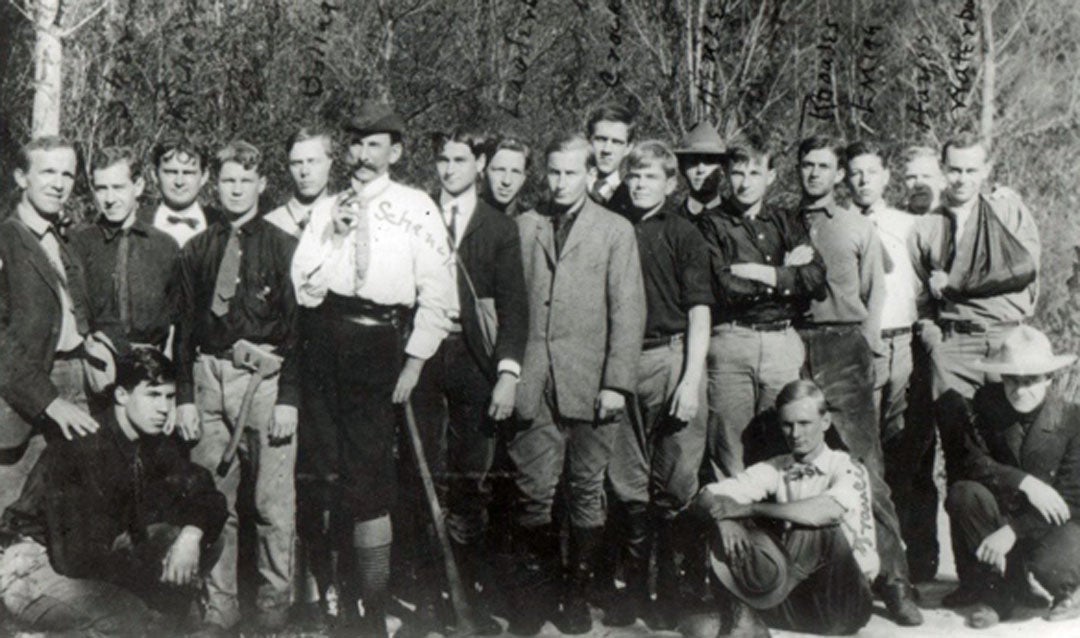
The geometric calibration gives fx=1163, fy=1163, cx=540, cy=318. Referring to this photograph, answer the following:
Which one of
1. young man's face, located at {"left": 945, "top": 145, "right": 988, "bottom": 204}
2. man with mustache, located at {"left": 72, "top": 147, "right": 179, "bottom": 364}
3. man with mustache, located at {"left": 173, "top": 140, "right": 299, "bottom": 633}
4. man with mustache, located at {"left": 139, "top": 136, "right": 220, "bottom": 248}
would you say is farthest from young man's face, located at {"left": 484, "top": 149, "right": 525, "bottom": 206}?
young man's face, located at {"left": 945, "top": 145, "right": 988, "bottom": 204}

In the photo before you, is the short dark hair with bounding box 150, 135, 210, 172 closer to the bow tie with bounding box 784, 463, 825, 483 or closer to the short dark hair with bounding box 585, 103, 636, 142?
the short dark hair with bounding box 585, 103, 636, 142

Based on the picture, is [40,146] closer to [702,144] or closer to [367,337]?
[367,337]

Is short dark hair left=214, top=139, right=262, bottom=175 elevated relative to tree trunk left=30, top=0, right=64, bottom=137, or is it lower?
lower

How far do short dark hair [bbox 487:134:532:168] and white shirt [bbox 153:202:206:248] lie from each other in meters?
1.42

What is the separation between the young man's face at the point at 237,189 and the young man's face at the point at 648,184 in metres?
1.69

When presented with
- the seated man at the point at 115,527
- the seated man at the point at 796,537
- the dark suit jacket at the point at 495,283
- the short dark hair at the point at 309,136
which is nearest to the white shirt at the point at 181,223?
the short dark hair at the point at 309,136

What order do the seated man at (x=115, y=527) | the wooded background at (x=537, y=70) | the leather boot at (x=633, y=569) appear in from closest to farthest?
the seated man at (x=115, y=527), the leather boot at (x=633, y=569), the wooded background at (x=537, y=70)

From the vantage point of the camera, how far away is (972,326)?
5828 millimetres

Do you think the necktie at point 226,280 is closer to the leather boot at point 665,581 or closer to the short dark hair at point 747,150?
the leather boot at point 665,581

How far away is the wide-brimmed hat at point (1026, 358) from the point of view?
5.19 metres

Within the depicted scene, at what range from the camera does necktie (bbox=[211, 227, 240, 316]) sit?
5.00m

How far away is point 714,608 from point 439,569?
118 centimetres

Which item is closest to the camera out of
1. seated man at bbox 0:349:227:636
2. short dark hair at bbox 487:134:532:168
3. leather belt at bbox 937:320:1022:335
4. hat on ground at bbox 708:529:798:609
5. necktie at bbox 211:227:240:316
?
seated man at bbox 0:349:227:636

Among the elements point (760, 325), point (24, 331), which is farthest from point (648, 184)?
point (24, 331)
